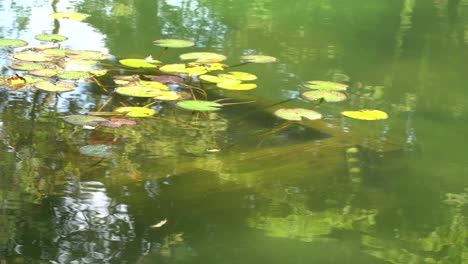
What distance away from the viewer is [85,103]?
104 inches

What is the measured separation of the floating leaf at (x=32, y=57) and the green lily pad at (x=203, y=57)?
551 millimetres

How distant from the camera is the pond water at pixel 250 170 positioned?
1750mm

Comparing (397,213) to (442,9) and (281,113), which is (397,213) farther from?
(442,9)

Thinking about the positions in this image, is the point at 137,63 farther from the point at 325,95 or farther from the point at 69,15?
the point at 69,15

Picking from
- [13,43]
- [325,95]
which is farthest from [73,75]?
[325,95]

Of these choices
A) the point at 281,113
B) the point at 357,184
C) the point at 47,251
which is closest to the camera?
the point at 47,251

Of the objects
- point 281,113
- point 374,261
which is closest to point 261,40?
point 281,113

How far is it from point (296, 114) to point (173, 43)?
1.00 metres

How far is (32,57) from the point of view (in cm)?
303

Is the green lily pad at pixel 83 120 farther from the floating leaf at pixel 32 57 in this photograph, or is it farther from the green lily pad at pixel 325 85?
the green lily pad at pixel 325 85

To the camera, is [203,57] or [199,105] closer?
[199,105]

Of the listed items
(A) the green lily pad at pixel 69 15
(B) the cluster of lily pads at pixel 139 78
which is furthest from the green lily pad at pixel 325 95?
(A) the green lily pad at pixel 69 15

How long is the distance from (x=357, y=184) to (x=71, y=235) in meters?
0.84

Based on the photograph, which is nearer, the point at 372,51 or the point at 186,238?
the point at 186,238
